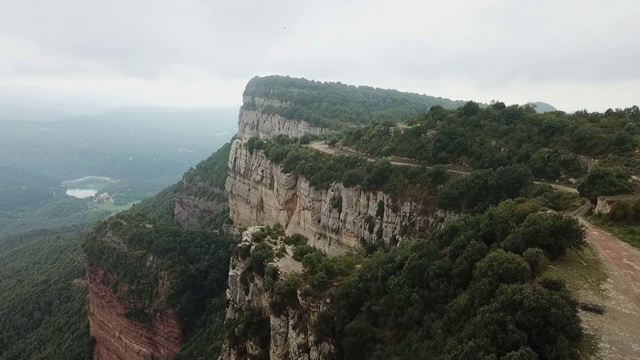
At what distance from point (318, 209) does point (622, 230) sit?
29095 millimetres

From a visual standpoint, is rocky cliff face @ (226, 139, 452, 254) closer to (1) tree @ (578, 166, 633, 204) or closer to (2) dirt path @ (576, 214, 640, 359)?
(1) tree @ (578, 166, 633, 204)

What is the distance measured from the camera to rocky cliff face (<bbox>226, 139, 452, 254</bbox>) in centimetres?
4028

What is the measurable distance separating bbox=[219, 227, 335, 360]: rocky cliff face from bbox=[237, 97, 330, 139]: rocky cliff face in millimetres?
52598

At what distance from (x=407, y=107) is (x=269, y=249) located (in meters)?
78.9

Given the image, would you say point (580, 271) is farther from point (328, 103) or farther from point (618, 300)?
point (328, 103)

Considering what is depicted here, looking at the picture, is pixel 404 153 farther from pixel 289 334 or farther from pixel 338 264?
pixel 289 334

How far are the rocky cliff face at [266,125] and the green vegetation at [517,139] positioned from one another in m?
32.1

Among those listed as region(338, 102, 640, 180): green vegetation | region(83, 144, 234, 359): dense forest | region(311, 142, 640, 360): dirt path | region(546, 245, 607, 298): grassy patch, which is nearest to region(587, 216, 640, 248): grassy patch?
region(311, 142, 640, 360): dirt path

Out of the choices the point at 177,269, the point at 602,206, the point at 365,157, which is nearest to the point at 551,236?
the point at 602,206

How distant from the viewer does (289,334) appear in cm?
2498

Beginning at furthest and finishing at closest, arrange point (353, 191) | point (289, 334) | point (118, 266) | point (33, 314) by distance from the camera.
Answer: point (33, 314)
point (118, 266)
point (353, 191)
point (289, 334)

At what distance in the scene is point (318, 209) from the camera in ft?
160

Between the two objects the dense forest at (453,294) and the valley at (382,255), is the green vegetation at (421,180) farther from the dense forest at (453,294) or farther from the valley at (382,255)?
the dense forest at (453,294)

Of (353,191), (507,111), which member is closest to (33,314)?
(353,191)
